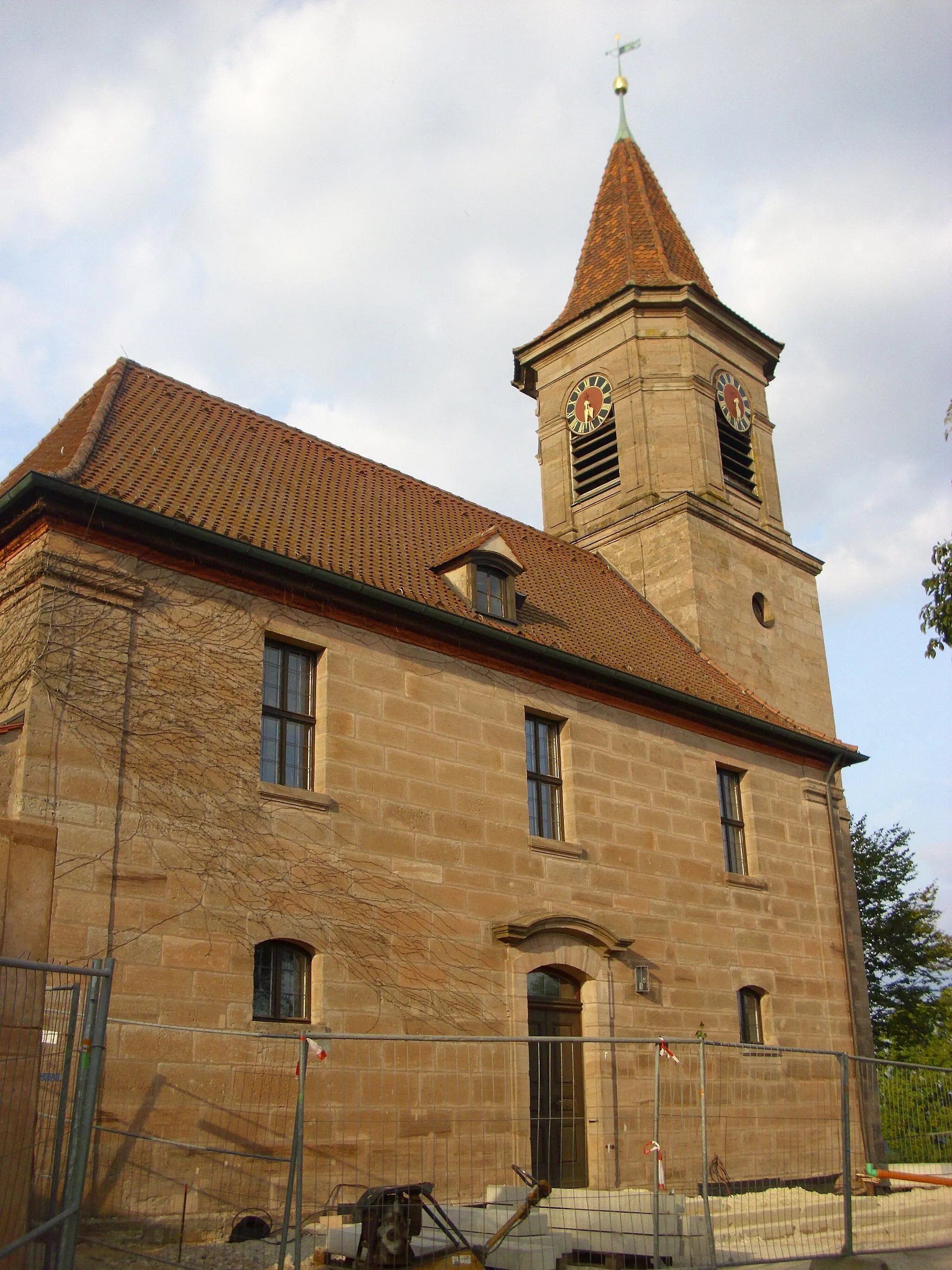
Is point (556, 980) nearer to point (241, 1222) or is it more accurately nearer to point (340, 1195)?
point (340, 1195)

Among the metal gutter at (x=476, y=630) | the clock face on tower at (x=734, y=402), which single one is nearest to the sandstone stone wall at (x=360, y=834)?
the metal gutter at (x=476, y=630)

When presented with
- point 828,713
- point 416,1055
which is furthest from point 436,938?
point 828,713

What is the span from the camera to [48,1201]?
7.04 meters

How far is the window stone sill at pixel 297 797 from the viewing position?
1280 centimetres

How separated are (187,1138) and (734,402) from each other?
19927 mm

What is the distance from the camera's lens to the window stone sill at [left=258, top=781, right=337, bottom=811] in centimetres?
1280

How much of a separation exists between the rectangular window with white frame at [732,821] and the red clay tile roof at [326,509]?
1.10 m

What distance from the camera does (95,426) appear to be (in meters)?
14.6

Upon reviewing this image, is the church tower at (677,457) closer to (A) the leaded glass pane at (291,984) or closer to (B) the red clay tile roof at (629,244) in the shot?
(B) the red clay tile roof at (629,244)

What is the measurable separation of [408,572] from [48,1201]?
1006 cm

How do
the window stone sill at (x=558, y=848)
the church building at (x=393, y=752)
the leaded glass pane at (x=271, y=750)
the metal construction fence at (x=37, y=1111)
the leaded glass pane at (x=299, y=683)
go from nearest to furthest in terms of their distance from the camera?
the metal construction fence at (x=37, y=1111) < the church building at (x=393, y=752) < the leaded glass pane at (x=271, y=750) < the leaded glass pane at (x=299, y=683) < the window stone sill at (x=558, y=848)

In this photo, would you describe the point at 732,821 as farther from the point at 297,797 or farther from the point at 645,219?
the point at 645,219

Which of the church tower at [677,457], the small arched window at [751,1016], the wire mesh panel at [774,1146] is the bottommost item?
the wire mesh panel at [774,1146]

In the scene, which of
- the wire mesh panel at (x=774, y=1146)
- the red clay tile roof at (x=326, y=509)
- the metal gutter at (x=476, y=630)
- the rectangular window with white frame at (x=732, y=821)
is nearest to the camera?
the wire mesh panel at (x=774, y=1146)
